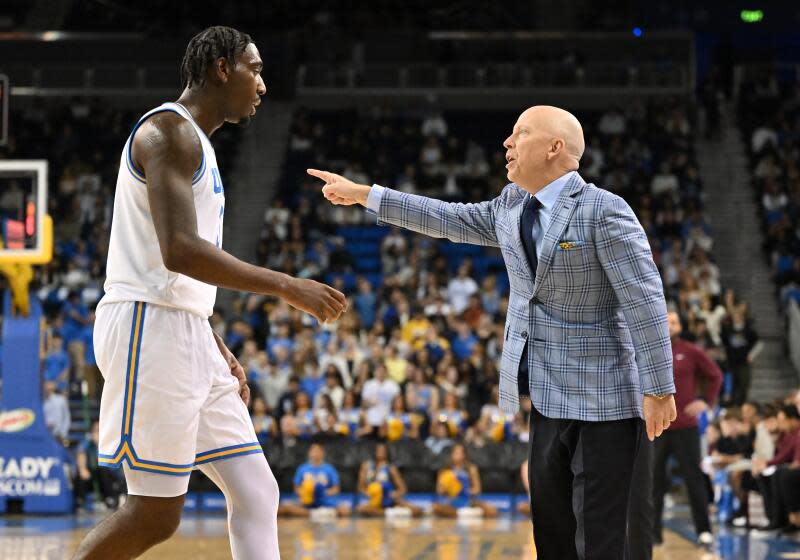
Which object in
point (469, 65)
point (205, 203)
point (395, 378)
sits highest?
point (469, 65)

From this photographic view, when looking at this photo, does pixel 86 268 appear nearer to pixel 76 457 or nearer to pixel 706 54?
pixel 76 457

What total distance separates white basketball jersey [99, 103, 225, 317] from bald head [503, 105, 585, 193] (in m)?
1.16

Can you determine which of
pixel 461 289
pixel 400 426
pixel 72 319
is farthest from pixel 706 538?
pixel 72 319

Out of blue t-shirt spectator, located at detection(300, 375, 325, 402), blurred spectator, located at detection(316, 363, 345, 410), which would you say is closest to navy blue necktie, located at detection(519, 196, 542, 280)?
blurred spectator, located at detection(316, 363, 345, 410)

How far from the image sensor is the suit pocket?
4.11 meters

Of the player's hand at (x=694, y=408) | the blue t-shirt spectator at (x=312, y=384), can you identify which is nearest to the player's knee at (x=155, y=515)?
the player's hand at (x=694, y=408)

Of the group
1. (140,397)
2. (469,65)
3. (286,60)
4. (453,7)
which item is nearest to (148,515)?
(140,397)

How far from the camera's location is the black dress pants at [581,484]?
4.03 m

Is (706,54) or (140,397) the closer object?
(140,397)

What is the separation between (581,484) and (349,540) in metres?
6.44

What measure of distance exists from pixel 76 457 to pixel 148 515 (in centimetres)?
1058

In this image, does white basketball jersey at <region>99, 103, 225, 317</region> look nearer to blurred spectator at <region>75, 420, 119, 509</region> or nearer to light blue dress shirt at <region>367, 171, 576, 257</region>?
light blue dress shirt at <region>367, 171, 576, 257</region>

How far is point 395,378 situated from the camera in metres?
15.1

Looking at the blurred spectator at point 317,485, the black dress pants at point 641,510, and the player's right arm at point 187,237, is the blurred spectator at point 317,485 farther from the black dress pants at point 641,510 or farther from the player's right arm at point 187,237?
the player's right arm at point 187,237
